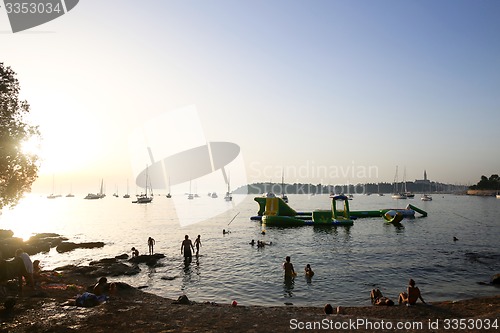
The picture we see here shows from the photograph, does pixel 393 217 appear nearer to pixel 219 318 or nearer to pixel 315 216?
pixel 315 216

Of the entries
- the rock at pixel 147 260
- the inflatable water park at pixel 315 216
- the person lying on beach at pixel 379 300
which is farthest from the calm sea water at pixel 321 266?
the inflatable water park at pixel 315 216

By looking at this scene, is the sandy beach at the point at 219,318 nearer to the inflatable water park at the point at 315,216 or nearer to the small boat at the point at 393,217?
the inflatable water park at the point at 315,216

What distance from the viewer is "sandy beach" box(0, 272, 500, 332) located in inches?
431

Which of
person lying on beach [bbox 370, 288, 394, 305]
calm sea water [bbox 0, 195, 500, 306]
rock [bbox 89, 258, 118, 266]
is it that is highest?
person lying on beach [bbox 370, 288, 394, 305]

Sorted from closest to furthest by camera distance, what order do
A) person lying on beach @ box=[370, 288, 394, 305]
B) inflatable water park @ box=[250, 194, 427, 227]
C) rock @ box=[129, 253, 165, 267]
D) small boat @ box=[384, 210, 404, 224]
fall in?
person lying on beach @ box=[370, 288, 394, 305]
rock @ box=[129, 253, 165, 267]
inflatable water park @ box=[250, 194, 427, 227]
small boat @ box=[384, 210, 404, 224]

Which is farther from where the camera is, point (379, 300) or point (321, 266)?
point (321, 266)

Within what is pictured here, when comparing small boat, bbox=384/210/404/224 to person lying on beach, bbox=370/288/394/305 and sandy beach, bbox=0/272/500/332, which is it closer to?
sandy beach, bbox=0/272/500/332

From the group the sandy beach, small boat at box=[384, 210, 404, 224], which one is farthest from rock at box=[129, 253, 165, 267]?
small boat at box=[384, 210, 404, 224]

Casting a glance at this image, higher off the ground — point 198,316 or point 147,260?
point 198,316

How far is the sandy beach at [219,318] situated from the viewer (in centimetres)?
1095

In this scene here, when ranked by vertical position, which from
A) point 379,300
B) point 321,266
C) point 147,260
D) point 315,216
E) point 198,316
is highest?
point 198,316

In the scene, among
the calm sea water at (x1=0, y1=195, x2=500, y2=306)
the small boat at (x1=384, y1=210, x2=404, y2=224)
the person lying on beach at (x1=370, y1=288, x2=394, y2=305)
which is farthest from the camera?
the small boat at (x1=384, y1=210, x2=404, y2=224)

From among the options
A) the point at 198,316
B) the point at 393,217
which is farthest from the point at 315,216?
the point at 198,316

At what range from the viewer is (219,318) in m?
12.3
